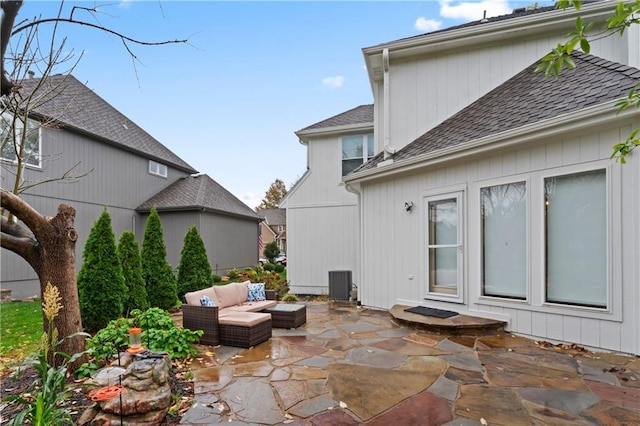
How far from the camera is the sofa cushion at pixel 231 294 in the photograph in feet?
19.6

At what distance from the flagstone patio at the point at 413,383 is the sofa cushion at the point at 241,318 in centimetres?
35

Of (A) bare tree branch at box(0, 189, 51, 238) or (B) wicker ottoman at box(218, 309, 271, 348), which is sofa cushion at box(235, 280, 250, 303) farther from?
(A) bare tree branch at box(0, 189, 51, 238)

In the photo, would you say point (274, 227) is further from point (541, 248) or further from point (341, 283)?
point (541, 248)

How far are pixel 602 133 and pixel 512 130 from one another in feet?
3.50

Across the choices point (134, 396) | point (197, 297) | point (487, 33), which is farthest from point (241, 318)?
point (487, 33)

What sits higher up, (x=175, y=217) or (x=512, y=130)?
(x=512, y=130)

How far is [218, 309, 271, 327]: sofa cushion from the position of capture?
494cm

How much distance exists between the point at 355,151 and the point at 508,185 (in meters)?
5.78

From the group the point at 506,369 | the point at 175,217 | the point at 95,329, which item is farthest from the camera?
the point at 175,217

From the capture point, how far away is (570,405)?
3.04m

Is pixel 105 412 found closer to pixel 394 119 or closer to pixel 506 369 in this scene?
pixel 506 369

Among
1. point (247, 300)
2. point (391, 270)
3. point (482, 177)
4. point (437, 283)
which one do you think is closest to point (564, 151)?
point (482, 177)

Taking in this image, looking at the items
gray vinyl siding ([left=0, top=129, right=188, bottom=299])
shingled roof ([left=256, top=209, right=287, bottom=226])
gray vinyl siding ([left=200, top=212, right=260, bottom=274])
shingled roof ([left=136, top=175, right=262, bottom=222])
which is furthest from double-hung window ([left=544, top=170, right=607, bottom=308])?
shingled roof ([left=256, top=209, right=287, bottom=226])

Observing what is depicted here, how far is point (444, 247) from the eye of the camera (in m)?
6.32
